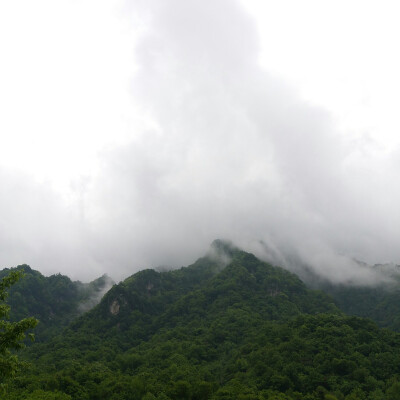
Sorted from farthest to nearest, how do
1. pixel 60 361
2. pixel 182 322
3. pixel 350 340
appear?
1. pixel 182 322
2. pixel 60 361
3. pixel 350 340

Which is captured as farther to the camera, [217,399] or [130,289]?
[130,289]

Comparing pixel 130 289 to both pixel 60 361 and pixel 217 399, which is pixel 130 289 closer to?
pixel 60 361

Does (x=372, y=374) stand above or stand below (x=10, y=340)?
below

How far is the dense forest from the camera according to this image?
76.0 m

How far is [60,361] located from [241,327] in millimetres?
64740

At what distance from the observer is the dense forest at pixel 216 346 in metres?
76.0

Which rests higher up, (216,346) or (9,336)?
(9,336)

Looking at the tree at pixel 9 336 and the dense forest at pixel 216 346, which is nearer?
the tree at pixel 9 336

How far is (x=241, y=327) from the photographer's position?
134375mm

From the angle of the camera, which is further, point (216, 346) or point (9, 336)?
point (216, 346)

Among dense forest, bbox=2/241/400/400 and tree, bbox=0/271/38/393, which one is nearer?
tree, bbox=0/271/38/393

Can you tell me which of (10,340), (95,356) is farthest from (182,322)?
(10,340)

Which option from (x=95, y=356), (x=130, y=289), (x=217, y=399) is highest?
(x=130, y=289)

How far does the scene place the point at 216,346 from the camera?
123500 millimetres
